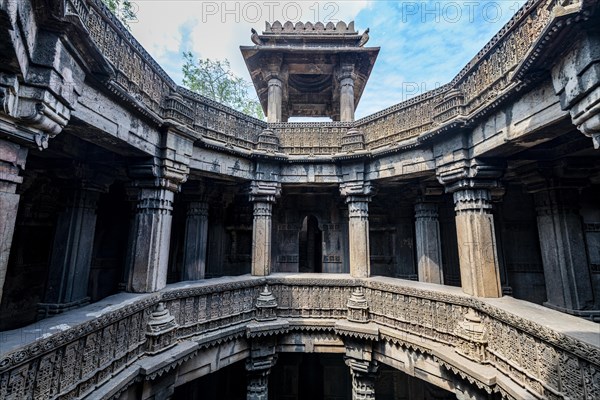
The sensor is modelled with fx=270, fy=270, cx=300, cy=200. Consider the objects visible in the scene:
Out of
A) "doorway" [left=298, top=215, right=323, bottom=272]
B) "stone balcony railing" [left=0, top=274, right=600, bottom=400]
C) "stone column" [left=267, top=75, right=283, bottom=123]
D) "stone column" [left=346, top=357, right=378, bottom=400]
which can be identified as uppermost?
"stone column" [left=267, top=75, right=283, bottom=123]

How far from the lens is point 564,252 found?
634cm

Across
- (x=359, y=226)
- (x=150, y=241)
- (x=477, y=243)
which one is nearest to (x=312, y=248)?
(x=359, y=226)

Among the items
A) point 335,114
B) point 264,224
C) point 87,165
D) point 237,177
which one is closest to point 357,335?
point 264,224

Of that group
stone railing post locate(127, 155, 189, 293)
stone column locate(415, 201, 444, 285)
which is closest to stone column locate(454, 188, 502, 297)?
stone column locate(415, 201, 444, 285)

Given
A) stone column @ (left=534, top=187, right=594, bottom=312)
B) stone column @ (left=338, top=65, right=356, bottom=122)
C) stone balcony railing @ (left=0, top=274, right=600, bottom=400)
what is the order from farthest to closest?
stone column @ (left=338, top=65, right=356, bottom=122) → stone column @ (left=534, top=187, right=594, bottom=312) → stone balcony railing @ (left=0, top=274, right=600, bottom=400)

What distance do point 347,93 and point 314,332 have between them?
9695mm

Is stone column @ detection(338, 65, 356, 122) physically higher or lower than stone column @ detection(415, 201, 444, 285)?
higher

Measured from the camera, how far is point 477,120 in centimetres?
544

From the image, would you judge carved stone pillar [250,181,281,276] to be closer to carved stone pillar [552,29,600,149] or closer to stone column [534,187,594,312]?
carved stone pillar [552,29,600,149]

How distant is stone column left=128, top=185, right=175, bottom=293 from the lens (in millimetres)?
5727

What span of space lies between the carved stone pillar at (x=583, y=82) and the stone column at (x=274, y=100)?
9830mm

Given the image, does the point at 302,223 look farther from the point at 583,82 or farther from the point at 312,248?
the point at 583,82

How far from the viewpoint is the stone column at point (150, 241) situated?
5.73 meters

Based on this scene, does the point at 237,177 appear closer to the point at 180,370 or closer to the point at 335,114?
the point at 180,370
